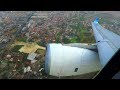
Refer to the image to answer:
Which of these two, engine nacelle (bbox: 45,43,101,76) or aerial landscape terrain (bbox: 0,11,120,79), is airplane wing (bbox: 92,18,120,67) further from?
aerial landscape terrain (bbox: 0,11,120,79)

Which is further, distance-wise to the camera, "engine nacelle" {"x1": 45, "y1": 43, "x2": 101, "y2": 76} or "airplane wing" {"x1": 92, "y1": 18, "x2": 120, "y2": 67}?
"engine nacelle" {"x1": 45, "y1": 43, "x2": 101, "y2": 76}

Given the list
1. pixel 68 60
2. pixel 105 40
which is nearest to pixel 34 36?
pixel 68 60

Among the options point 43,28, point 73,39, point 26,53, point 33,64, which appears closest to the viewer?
point 33,64

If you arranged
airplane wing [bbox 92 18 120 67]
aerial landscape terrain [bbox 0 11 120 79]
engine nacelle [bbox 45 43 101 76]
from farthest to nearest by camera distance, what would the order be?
aerial landscape terrain [bbox 0 11 120 79]
engine nacelle [bbox 45 43 101 76]
airplane wing [bbox 92 18 120 67]

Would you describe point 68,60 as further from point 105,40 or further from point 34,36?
point 34,36

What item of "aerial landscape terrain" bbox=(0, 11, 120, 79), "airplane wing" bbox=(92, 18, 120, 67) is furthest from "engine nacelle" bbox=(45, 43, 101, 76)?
"aerial landscape terrain" bbox=(0, 11, 120, 79)
